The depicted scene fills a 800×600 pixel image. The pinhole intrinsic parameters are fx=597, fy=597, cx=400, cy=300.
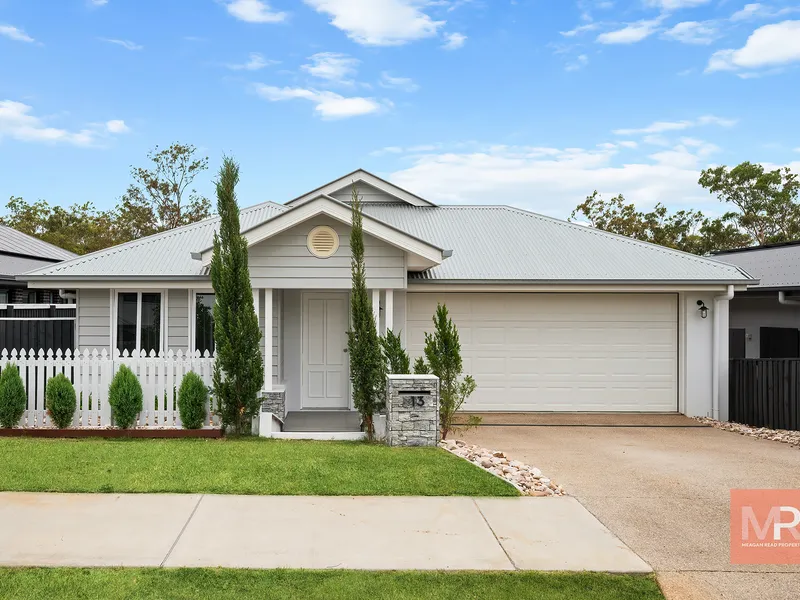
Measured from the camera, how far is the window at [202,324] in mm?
11328

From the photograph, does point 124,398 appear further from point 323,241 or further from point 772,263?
point 772,263

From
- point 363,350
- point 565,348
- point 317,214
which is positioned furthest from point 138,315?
point 565,348

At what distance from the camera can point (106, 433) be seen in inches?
342

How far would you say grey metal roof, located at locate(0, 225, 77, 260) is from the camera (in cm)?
2190

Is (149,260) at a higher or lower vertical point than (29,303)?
higher

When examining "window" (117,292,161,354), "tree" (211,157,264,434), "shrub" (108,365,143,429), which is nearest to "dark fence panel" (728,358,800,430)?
"tree" (211,157,264,434)

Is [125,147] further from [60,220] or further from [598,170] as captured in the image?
[598,170]

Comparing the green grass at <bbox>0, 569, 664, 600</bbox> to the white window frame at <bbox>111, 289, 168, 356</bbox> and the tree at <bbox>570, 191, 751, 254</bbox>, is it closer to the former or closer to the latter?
the white window frame at <bbox>111, 289, 168, 356</bbox>

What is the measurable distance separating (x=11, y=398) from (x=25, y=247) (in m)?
17.2

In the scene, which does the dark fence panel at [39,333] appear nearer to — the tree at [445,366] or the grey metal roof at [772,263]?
the tree at [445,366]

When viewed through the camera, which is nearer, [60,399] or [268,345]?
[60,399]

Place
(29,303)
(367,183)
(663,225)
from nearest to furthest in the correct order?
(367,183), (29,303), (663,225)

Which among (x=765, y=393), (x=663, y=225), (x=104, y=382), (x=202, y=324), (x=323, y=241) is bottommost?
(x=765, y=393)

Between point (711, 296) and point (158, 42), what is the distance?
15.2m
